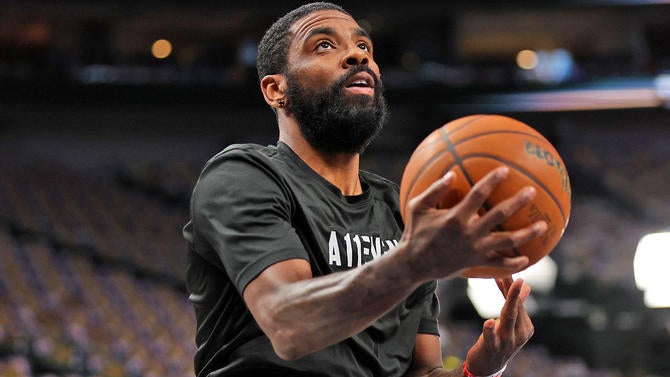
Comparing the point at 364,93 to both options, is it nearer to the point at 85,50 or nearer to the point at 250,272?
the point at 250,272

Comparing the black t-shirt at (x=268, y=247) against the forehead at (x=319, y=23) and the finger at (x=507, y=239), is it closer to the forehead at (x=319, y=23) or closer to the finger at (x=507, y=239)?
the forehead at (x=319, y=23)

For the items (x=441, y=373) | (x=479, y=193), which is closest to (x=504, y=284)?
(x=441, y=373)

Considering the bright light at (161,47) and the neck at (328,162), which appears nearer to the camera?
the neck at (328,162)

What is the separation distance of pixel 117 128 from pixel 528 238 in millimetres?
17698

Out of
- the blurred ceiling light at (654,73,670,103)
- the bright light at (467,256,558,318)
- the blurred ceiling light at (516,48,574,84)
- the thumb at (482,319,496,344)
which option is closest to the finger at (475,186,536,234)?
the thumb at (482,319,496,344)

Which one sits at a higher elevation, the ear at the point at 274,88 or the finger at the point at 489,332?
the ear at the point at 274,88

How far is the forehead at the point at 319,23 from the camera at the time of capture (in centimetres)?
262

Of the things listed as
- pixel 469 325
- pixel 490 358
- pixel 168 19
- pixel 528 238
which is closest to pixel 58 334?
pixel 469 325

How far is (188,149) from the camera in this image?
18.9 m

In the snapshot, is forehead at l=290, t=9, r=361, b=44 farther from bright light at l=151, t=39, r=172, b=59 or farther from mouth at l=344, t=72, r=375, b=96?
bright light at l=151, t=39, r=172, b=59

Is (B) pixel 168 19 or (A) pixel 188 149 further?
(B) pixel 168 19

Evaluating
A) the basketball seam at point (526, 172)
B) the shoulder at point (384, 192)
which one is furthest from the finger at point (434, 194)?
the shoulder at point (384, 192)

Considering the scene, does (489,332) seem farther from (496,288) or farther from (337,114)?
(496,288)

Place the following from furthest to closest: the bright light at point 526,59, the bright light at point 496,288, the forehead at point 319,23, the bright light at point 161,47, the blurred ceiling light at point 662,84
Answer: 1. the bright light at point 161,47
2. the bright light at point 526,59
3. the blurred ceiling light at point 662,84
4. the bright light at point 496,288
5. the forehead at point 319,23
